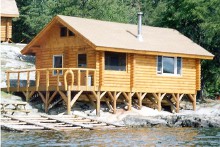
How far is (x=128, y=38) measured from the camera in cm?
3612

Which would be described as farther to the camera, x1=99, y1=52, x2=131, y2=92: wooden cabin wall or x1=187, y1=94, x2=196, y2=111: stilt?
x1=187, y1=94, x2=196, y2=111: stilt

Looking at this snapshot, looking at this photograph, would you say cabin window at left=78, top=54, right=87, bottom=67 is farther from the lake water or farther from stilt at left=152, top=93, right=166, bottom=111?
the lake water

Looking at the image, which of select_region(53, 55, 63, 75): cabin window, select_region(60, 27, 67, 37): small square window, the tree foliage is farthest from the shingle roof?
the tree foliage

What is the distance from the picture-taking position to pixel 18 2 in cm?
6675

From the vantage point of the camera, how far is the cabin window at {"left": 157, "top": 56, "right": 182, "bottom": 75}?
36438mm

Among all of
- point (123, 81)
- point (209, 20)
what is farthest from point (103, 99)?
point (209, 20)

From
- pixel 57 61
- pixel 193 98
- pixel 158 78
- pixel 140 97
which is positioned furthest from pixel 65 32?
pixel 193 98

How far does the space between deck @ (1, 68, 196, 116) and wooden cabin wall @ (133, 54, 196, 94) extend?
14.0 inches

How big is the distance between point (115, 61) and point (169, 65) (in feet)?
13.4

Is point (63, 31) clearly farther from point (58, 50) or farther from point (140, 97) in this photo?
point (140, 97)

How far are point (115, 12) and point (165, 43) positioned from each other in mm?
15813

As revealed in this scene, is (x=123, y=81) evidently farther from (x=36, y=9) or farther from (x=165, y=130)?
(x=36, y=9)

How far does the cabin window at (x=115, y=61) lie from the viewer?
34.3 meters

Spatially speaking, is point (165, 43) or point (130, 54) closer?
point (130, 54)
